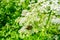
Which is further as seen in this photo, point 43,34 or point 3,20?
point 3,20

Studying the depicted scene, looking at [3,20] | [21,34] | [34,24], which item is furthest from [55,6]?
[3,20]

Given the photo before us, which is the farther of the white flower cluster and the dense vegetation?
the white flower cluster

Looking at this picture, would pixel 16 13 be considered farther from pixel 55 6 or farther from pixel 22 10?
pixel 55 6

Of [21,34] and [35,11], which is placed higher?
[35,11]

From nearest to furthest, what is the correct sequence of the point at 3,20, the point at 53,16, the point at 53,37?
1. the point at 53,37
2. the point at 53,16
3. the point at 3,20

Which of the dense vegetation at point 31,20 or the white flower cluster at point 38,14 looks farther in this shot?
the white flower cluster at point 38,14

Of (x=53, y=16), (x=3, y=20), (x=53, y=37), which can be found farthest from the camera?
(x=3, y=20)

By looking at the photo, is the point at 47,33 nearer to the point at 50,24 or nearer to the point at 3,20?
the point at 50,24
